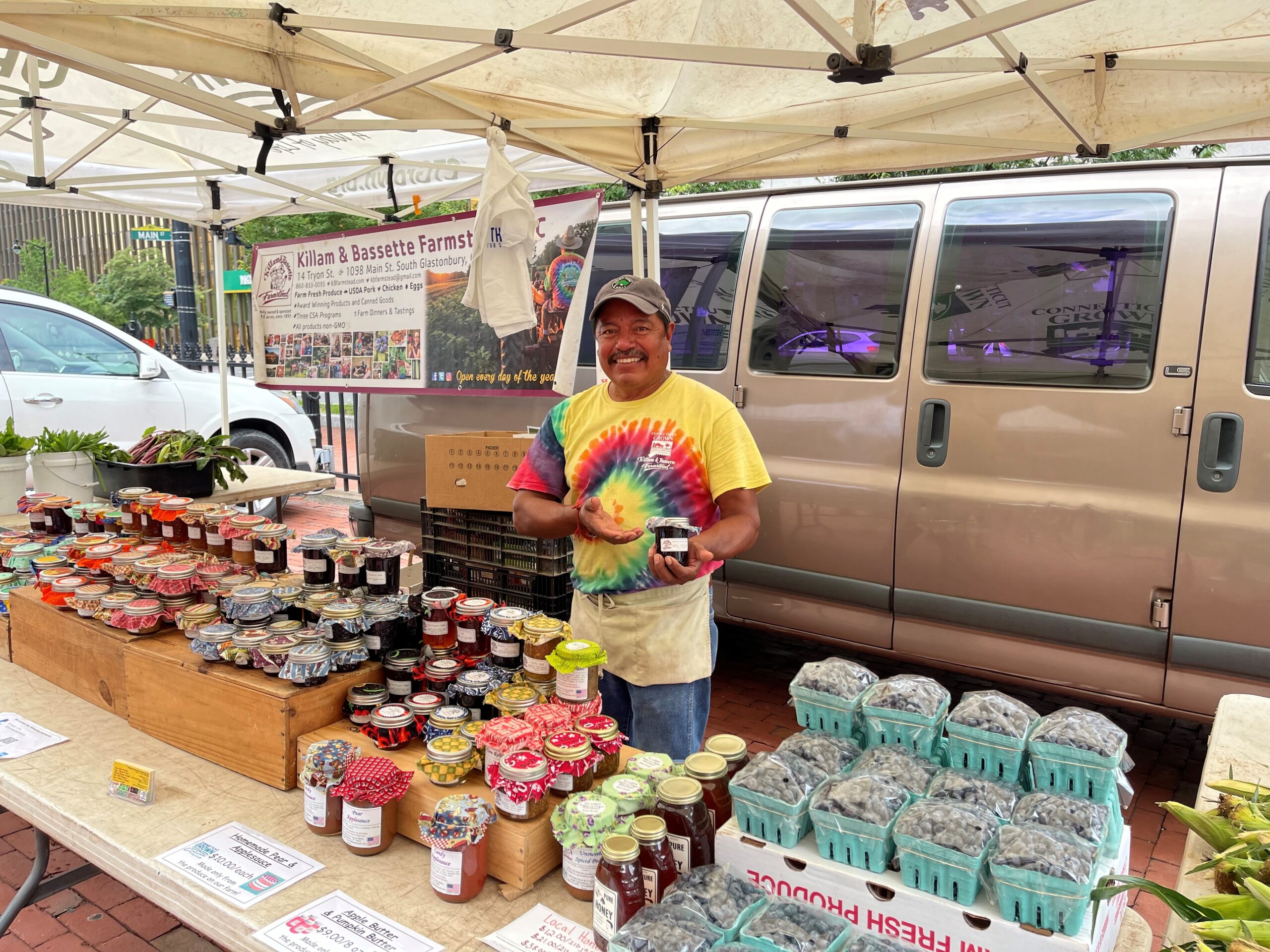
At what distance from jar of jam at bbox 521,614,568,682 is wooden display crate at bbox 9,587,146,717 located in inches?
48.7

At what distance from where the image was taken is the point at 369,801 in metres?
1.82

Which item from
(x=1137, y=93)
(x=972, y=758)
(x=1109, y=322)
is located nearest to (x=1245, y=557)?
(x=1109, y=322)

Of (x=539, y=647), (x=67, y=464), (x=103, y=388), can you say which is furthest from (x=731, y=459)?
(x=103, y=388)

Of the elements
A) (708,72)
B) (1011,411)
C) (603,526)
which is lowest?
(603,526)

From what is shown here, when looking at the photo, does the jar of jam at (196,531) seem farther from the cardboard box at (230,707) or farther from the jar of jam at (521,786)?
the jar of jam at (521,786)

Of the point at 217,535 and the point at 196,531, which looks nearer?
the point at 217,535

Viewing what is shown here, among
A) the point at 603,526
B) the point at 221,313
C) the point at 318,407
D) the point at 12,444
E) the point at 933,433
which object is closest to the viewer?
the point at 603,526

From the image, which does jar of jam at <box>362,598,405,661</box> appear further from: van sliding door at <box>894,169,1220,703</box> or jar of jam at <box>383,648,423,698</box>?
van sliding door at <box>894,169,1220,703</box>

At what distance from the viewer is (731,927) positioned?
1424mm

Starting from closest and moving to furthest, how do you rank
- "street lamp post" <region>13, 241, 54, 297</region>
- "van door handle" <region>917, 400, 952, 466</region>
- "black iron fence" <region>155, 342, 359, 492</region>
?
"van door handle" <region>917, 400, 952, 466</region> < "black iron fence" <region>155, 342, 359, 492</region> < "street lamp post" <region>13, 241, 54, 297</region>

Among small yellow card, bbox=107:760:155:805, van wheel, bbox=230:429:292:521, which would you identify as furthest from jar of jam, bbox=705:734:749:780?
van wheel, bbox=230:429:292:521

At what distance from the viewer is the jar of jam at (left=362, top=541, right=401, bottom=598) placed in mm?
2631

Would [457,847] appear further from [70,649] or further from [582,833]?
[70,649]

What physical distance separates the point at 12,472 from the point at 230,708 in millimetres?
3322
